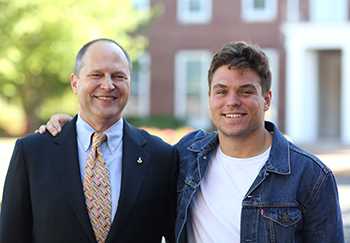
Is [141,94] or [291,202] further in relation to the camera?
[141,94]

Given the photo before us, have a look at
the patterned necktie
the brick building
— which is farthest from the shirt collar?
the brick building

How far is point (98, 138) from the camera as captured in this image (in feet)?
10.0

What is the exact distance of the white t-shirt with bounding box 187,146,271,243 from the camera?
293cm

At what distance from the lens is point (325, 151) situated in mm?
14195

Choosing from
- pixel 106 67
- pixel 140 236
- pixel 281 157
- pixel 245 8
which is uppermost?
pixel 245 8

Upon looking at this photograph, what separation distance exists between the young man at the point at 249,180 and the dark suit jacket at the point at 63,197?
0.74 feet

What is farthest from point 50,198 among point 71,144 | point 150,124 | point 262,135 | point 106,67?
point 150,124

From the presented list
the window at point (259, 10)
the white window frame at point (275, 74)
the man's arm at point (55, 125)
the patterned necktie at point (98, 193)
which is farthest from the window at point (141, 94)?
the patterned necktie at point (98, 193)

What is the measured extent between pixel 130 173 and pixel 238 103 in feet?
2.88

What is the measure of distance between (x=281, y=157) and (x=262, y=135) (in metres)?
0.23

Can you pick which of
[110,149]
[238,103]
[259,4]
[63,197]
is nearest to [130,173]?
[110,149]

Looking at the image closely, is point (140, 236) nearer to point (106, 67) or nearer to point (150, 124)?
point (106, 67)

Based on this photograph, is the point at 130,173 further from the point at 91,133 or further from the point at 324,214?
the point at 324,214

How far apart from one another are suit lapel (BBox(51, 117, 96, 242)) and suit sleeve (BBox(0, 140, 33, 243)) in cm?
23
